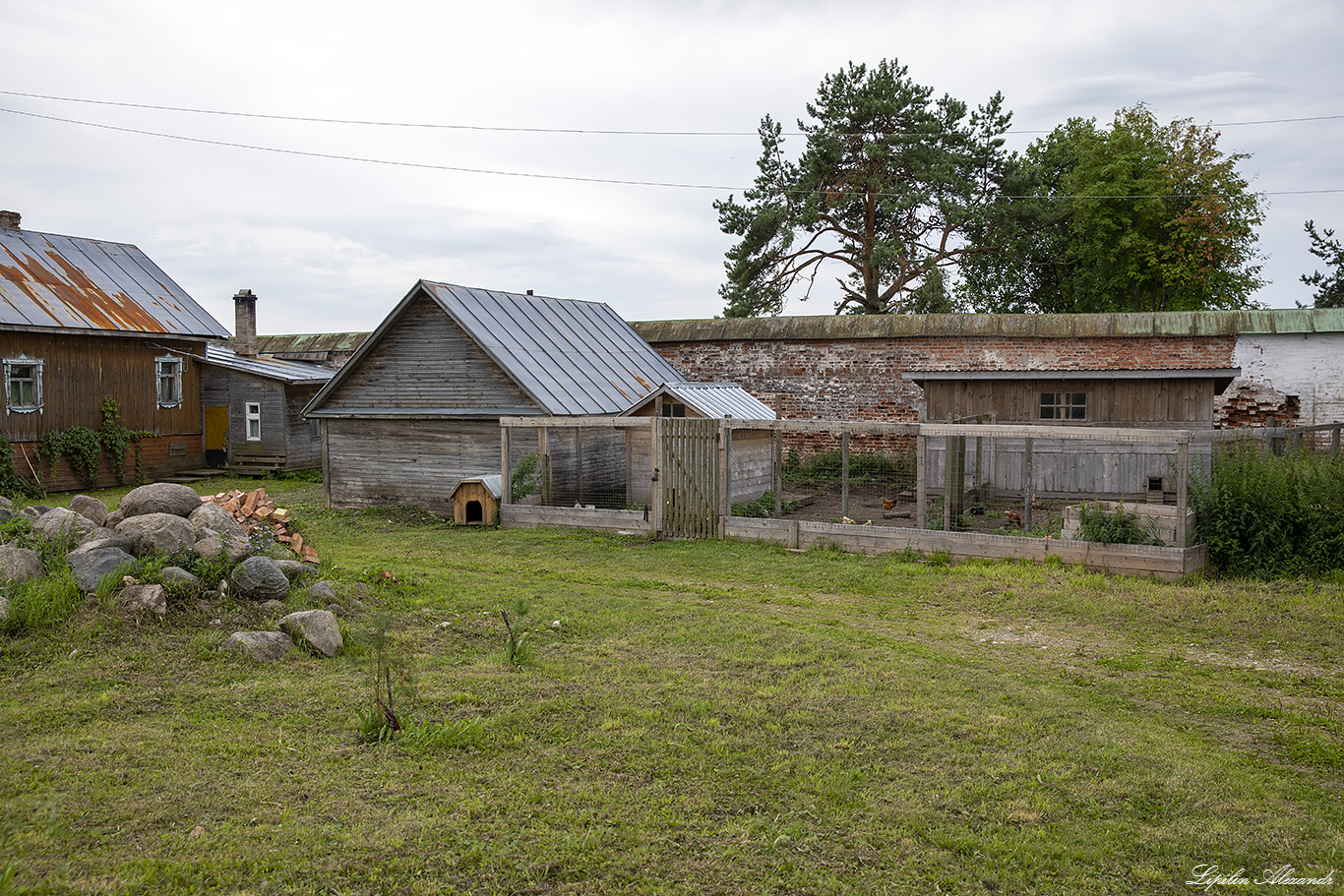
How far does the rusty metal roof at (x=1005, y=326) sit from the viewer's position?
1942 cm

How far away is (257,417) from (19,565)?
65.7 feet

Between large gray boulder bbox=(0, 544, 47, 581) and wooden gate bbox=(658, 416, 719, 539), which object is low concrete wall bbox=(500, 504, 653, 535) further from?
large gray boulder bbox=(0, 544, 47, 581)

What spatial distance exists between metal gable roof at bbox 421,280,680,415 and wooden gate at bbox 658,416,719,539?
2949 mm

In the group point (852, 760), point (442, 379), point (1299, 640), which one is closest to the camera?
point (852, 760)

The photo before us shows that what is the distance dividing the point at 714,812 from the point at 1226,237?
3218cm

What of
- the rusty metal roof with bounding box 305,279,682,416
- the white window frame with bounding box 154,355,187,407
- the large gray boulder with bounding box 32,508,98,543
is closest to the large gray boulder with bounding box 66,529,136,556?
the large gray boulder with bounding box 32,508,98,543

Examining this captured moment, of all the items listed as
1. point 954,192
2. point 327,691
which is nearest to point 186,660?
point 327,691

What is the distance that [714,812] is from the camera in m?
4.95

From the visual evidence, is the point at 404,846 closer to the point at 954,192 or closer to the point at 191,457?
the point at 191,457

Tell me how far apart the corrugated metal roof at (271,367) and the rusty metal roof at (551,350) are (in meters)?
8.49

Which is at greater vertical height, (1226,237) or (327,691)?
(1226,237)

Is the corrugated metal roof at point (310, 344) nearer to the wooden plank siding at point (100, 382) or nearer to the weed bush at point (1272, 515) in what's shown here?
the wooden plank siding at point (100, 382)

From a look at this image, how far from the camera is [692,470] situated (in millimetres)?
14539

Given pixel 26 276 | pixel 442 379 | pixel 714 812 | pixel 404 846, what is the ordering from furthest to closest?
pixel 26 276, pixel 442 379, pixel 714 812, pixel 404 846
